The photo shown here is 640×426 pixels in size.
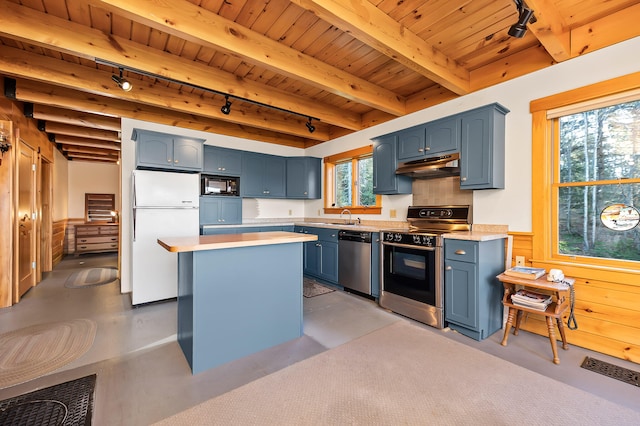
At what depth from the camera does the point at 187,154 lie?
13.1 ft

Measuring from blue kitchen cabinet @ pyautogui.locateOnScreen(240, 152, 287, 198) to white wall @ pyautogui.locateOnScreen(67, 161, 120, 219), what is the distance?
5383 millimetres

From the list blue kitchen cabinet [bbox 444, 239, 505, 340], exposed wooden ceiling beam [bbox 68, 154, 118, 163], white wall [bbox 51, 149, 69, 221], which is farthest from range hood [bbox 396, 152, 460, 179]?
exposed wooden ceiling beam [bbox 68, 154, 118, 163]

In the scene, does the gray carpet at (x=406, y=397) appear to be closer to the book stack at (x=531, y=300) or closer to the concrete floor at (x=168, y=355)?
the concrete floor at (x=168, y=355)

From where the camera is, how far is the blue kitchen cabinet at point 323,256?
416cm

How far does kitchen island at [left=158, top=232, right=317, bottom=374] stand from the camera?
204 cm

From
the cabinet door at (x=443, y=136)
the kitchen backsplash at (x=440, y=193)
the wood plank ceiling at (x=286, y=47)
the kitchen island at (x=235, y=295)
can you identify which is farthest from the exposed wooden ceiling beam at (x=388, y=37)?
the kitchen island at (x=235, y=295)

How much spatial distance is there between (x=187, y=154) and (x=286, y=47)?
2.16m

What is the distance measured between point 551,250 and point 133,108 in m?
5.45

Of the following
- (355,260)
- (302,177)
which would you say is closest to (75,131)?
(302,177)

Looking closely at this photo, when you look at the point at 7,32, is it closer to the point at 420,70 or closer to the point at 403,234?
the point at 420,70

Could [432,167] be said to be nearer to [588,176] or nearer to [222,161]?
[588,176]

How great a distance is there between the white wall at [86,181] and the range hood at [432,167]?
8130 mm

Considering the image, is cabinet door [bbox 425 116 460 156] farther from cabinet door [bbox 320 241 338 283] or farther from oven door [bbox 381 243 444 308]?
cabinet door [bbox 320 241 338 283]

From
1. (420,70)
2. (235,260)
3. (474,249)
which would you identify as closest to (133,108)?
(235,260)
